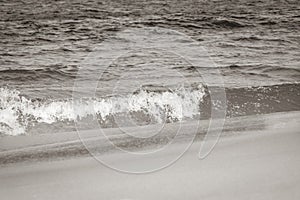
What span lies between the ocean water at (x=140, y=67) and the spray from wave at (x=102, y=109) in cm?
2

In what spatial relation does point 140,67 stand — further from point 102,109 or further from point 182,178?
point 182,178

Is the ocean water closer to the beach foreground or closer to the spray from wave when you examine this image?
the spray from wave

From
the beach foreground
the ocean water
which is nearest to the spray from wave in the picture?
the ocean water

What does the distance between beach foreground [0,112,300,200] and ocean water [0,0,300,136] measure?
1439mm

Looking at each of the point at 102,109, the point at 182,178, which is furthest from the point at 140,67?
the point at 182,178

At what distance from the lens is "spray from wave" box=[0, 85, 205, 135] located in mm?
5344

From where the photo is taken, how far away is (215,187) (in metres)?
3.22

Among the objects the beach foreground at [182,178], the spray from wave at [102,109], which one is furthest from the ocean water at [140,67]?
the beach foreground at [182,178]

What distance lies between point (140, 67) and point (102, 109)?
385 cm

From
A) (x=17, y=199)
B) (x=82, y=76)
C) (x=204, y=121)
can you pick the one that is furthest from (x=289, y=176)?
(x=82, y=76)

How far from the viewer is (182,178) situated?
3414 mm

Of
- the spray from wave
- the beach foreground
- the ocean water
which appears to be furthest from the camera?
the ocean water

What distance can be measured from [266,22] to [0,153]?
48.9 ft

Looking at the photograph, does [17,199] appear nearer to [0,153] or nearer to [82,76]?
[0,153]
